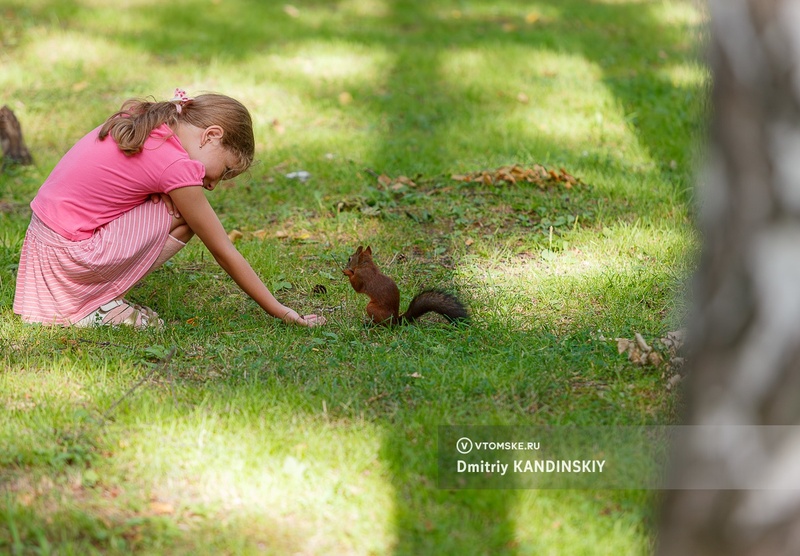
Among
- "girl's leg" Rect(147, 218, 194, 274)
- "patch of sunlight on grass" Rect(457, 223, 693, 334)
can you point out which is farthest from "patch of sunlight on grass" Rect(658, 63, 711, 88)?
"girl's leg" Rect(147, 218, 194, 274)

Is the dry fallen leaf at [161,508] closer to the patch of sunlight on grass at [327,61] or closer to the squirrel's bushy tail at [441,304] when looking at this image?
the squirrel's bushy tail at [441,304]

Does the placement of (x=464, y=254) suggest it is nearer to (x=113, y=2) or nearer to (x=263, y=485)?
(x=263, y=485)

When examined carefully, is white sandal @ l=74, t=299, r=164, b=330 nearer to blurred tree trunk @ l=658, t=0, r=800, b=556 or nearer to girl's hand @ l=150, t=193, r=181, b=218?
girl's hand @ l=150, t=193, r=181, b=218

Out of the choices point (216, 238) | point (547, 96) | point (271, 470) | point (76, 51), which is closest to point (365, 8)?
point (76, 51)

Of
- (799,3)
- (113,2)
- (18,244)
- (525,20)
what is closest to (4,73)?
(113,2)

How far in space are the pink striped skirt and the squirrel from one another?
886mm

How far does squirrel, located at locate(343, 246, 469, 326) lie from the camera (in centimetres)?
349

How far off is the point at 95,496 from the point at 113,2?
25.9ft

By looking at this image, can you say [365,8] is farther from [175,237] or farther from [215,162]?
[175,237]

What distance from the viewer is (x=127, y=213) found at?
3.64 m

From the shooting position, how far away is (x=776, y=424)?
5.36ft

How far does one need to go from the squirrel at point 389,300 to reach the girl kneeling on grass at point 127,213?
0.28m

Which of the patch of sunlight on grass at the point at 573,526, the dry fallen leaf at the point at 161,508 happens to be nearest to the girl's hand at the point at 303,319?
the dry fallen leaf at the point at 161,508

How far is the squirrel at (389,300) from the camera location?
3494 mm
